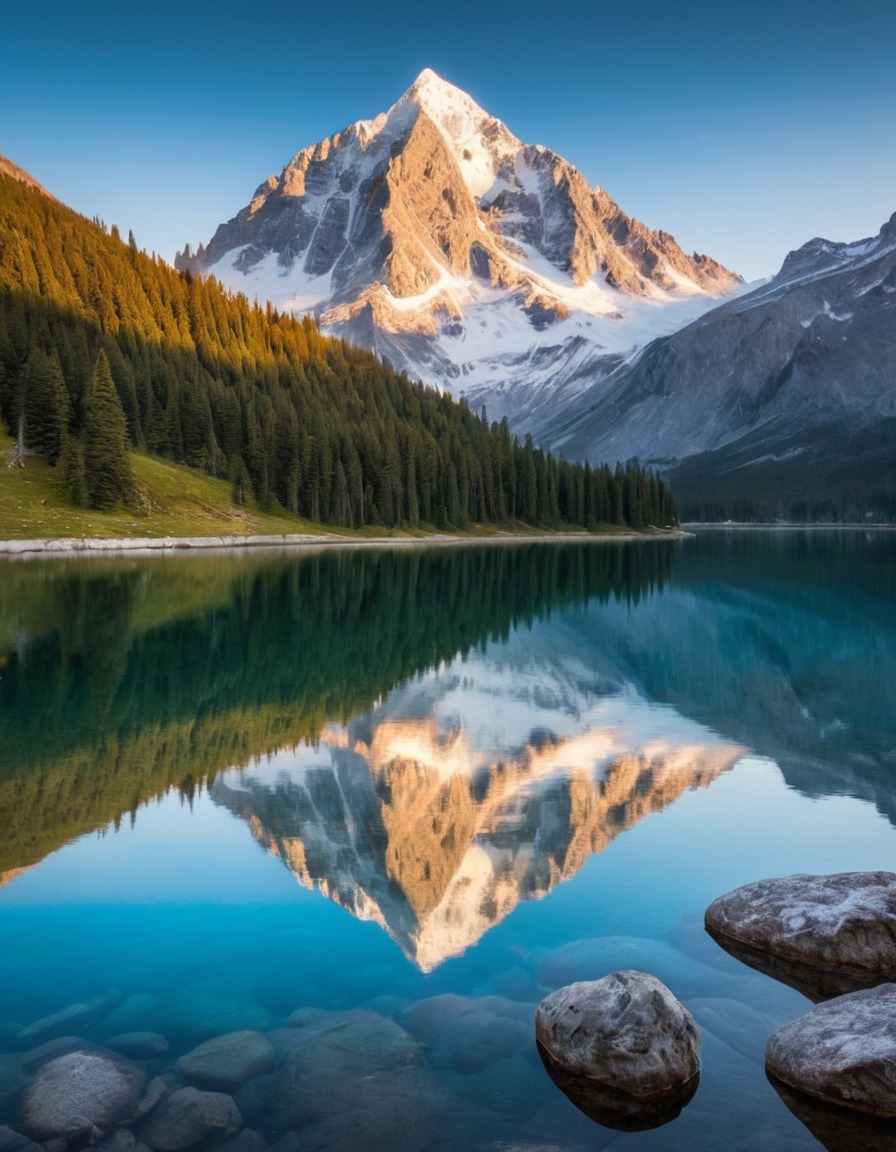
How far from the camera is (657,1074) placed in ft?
29.8

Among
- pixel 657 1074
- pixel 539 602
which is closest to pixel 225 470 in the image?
pixel 539 602

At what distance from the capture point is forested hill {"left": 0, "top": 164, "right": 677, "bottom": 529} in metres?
109

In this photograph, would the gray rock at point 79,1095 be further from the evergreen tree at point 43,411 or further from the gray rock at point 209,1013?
the evergreen tree at point 43,411

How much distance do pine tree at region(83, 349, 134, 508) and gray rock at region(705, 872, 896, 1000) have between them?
99553mm

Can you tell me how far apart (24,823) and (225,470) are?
12396cm

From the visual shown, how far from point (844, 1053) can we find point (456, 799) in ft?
34.1

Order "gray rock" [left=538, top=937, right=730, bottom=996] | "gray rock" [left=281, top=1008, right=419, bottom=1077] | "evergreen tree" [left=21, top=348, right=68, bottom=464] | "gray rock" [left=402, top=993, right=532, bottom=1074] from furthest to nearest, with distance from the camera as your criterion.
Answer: "evergreen tree" [left=21, top=348, right=68, bottom=464] → "gray rock" [left=538, top=937, right=730, bottom=996] → "gray rock" [left=402, top=993, right=532, bottom=1074] → "gray rock" [left=281, top=1008, right=419, bottom=1077]

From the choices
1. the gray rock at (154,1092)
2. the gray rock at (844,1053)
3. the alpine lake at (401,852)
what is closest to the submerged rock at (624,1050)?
the alpine lake at (401,852)

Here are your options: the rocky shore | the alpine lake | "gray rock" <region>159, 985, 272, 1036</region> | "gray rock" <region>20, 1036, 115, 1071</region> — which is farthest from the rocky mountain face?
the rocky shore

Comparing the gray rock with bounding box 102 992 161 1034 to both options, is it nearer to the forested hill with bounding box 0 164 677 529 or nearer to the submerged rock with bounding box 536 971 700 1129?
the submerged rock with bounding box 536 971 700 1129

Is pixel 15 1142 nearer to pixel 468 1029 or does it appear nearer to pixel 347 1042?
pixel 347 1042

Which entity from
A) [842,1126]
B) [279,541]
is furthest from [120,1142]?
[279,541]

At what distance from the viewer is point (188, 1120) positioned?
8383 mm

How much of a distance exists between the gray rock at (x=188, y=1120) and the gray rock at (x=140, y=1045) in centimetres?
86
